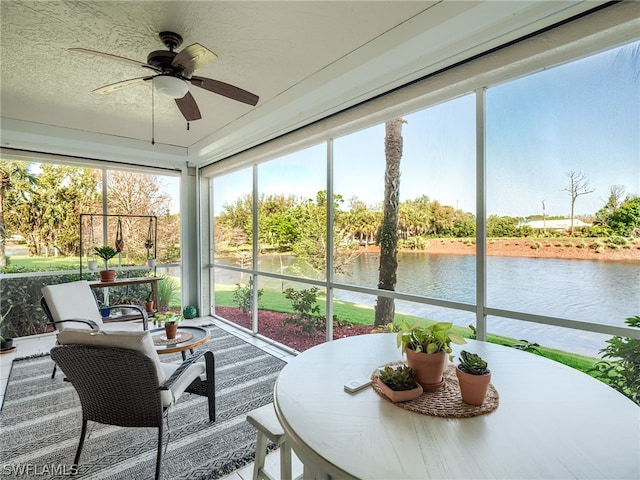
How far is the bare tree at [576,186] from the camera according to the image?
1.80 meters

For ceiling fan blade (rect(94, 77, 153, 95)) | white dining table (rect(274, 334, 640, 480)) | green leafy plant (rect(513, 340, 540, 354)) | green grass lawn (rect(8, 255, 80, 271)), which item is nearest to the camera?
white dining table (rect(274, 334, 640, 480))

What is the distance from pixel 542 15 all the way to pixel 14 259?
6.07 meters

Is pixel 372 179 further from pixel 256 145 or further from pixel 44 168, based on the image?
pixel 44 168

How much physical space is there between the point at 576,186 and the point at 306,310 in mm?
2970

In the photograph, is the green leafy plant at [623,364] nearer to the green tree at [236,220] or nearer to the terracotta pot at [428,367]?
the terracotta pot at [428,367]

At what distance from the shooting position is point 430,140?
257 centimetres

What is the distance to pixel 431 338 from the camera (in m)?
1.16

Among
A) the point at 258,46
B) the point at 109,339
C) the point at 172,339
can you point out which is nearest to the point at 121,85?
the point at 258,46

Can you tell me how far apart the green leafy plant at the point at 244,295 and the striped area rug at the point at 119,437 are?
161cm

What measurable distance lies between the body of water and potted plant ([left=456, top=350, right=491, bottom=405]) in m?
1.20

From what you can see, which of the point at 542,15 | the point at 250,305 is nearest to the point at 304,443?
the point at 542,15

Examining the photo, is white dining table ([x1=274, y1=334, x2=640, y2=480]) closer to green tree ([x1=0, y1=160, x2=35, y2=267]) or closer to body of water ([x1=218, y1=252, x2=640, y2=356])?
body of water ([x1=218, y1=252, x2=640, y2=356])

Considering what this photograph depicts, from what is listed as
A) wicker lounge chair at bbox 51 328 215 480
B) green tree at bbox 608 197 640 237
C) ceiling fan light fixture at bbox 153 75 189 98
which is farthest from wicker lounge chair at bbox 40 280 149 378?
green tree at bbox 608 197 640 237

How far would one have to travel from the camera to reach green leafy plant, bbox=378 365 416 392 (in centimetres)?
112
